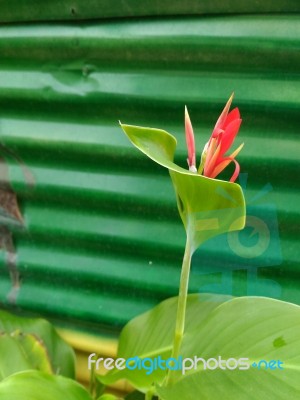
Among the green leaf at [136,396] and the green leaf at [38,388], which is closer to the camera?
the green leaf at [38,388]

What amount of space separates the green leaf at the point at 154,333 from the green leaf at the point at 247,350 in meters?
0.11

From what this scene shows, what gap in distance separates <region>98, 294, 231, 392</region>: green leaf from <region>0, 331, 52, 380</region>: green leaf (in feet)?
0.64

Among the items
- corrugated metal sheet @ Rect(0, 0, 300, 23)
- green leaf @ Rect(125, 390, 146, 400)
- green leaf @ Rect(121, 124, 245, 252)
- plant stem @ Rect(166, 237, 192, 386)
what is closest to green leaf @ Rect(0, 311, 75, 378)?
green leaf @ Rect(125, 390, 146, 400)

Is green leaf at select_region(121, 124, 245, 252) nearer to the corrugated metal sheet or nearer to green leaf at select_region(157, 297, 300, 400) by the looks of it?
green leaf at select_region(157, 297, 300, 400)

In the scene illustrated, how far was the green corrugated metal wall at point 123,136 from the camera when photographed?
3.20ft

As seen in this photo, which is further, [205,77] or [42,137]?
[42,137]

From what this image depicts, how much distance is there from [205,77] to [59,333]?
780mm

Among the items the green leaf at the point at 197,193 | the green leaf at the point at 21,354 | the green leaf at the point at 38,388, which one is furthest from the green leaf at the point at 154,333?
the green leaf at the point at 197,193

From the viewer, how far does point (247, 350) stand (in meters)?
0.72

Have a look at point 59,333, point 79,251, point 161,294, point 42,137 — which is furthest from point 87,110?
point 59,333

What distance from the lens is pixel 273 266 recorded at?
1015mm

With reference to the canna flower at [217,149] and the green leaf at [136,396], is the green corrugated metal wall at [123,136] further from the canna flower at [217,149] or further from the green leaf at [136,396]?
the canna flower at [217,149]

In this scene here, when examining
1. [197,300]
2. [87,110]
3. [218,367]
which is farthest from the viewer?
[87,110]

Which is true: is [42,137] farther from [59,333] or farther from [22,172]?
[59,333]
